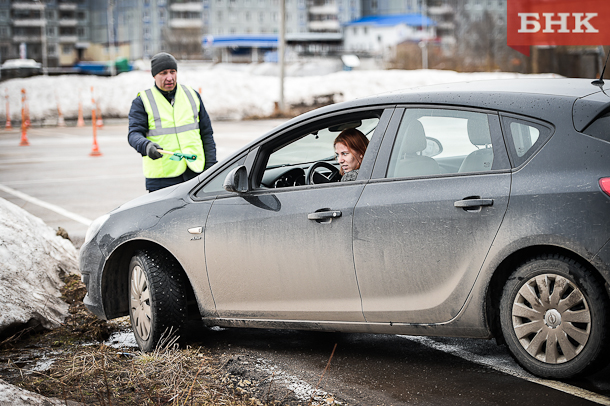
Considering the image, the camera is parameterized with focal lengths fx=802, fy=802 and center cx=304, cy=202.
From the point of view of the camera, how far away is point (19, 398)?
3643 mm

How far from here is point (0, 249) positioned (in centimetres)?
625

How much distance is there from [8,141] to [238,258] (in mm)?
20424

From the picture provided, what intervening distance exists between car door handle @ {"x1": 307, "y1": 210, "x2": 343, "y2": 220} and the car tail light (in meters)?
1.40

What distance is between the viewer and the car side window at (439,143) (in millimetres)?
4234

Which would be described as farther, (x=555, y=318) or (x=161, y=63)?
(x=161, y=63)

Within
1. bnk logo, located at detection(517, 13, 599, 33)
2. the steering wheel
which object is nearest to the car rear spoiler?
the steering wheel

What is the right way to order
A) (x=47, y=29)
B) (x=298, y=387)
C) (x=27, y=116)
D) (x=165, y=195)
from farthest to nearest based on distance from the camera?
1. (x=47, y=29)
2. (x=27, y=116)
3. (x=165, y=195)
4. (x=298, y=387)

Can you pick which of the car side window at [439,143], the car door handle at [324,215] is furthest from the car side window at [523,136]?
the car door handle at [324,215]

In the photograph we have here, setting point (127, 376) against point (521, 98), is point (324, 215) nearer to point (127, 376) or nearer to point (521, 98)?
point (521, 98)

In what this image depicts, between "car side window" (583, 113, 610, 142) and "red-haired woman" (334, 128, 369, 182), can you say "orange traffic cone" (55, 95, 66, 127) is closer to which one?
"red-haired woman" (334, 128, 369, 182)

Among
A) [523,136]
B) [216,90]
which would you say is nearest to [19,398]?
[523,136]

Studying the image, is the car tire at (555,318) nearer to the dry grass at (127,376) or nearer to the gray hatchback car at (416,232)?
the gray hatchback car at (416,232)

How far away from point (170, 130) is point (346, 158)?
2.31m

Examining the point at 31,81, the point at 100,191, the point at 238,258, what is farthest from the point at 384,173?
the point at 31,81
